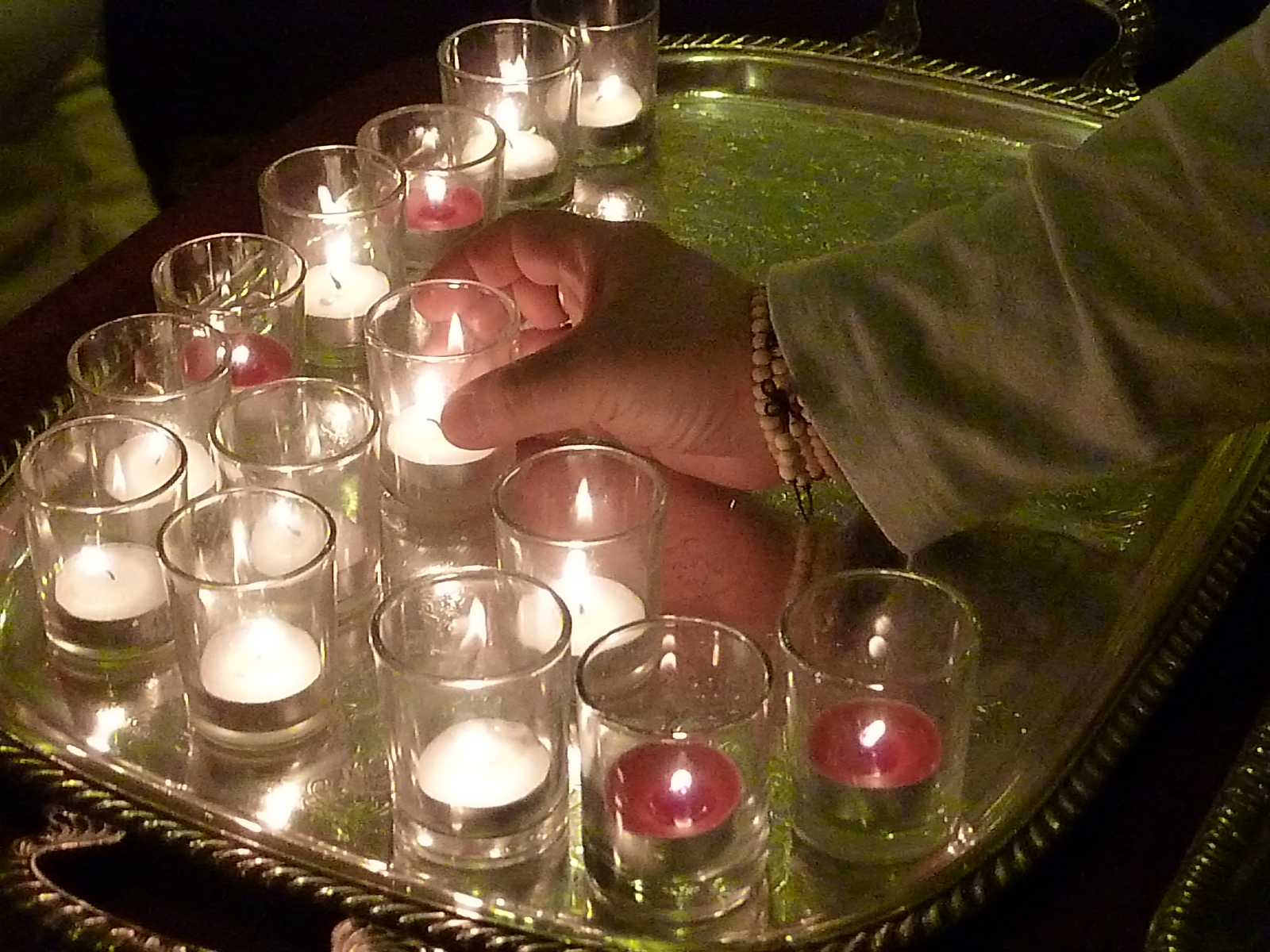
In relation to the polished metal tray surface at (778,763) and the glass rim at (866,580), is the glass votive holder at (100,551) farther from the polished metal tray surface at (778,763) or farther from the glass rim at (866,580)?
the glass rim at (866,580)

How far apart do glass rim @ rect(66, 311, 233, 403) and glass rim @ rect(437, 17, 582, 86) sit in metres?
0.28

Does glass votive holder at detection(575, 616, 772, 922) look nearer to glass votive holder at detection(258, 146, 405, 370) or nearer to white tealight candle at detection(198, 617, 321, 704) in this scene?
white tealight candle at detection(198, 617, 321, 704)

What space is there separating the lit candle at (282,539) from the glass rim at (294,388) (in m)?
0.03

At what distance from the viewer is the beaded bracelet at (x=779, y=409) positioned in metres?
0.68

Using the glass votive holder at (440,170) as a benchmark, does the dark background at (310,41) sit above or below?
below

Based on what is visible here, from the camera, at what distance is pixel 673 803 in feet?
1.82

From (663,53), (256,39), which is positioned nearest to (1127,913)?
(663,53)

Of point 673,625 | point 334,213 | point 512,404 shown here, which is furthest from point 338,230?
point 673,625

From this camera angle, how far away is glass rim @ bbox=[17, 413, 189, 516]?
64 cm

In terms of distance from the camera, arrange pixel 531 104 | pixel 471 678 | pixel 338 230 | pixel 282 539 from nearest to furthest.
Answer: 1. pixel 471 678
2. pixel 282 539
3. pixel 338 230
4. pixel 531 104

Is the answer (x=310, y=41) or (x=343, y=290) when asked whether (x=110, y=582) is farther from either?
(x=310, y=41)

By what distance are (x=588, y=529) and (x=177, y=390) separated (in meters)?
0.20

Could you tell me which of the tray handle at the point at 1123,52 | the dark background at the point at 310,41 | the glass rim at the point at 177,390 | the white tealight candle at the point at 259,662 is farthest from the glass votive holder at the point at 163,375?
the dark background at the point at 310,41

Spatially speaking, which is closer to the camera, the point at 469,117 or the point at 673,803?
the point at 673,803
